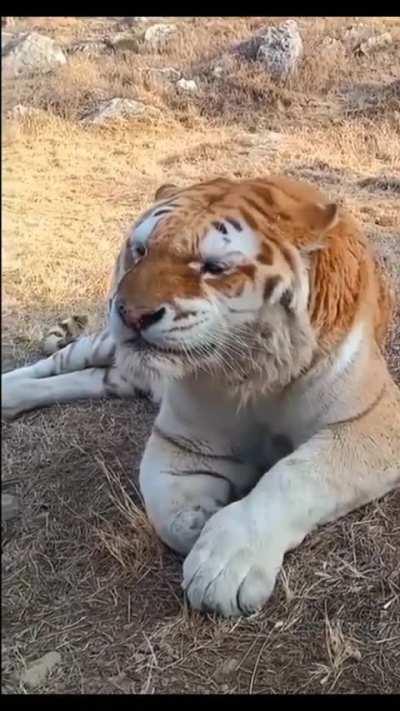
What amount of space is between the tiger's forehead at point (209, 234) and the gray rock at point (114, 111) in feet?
8.97

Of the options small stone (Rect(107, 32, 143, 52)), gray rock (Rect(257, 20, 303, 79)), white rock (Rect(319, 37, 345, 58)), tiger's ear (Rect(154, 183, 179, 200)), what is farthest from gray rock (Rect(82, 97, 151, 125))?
tiger's ear (Rect(154, 183, 179, 200))

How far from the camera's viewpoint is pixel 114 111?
4.15 m

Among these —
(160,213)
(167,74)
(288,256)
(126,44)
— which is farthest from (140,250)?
(167,74)

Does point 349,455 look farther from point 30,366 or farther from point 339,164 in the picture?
point 339,164

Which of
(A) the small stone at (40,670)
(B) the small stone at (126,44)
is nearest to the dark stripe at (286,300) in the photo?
(A) the small stone at (40,670)

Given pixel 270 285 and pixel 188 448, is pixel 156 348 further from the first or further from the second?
pixel 188 448

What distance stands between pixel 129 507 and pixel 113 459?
21cm

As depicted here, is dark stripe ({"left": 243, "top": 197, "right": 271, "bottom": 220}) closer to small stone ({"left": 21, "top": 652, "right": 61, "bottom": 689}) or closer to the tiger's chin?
the tiger's chin

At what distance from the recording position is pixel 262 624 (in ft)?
4.37

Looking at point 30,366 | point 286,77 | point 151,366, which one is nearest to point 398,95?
point 286,77

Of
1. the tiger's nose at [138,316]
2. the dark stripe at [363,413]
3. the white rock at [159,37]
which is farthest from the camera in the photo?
the white rock at [159,37]

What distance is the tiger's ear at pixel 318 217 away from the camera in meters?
1.41

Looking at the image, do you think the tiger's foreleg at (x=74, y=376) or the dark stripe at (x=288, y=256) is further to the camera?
the tiger's foreleg at (x=74, y=376)

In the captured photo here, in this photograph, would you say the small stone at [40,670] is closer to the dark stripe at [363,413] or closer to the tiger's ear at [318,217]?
the dark stripe at [363,413]
